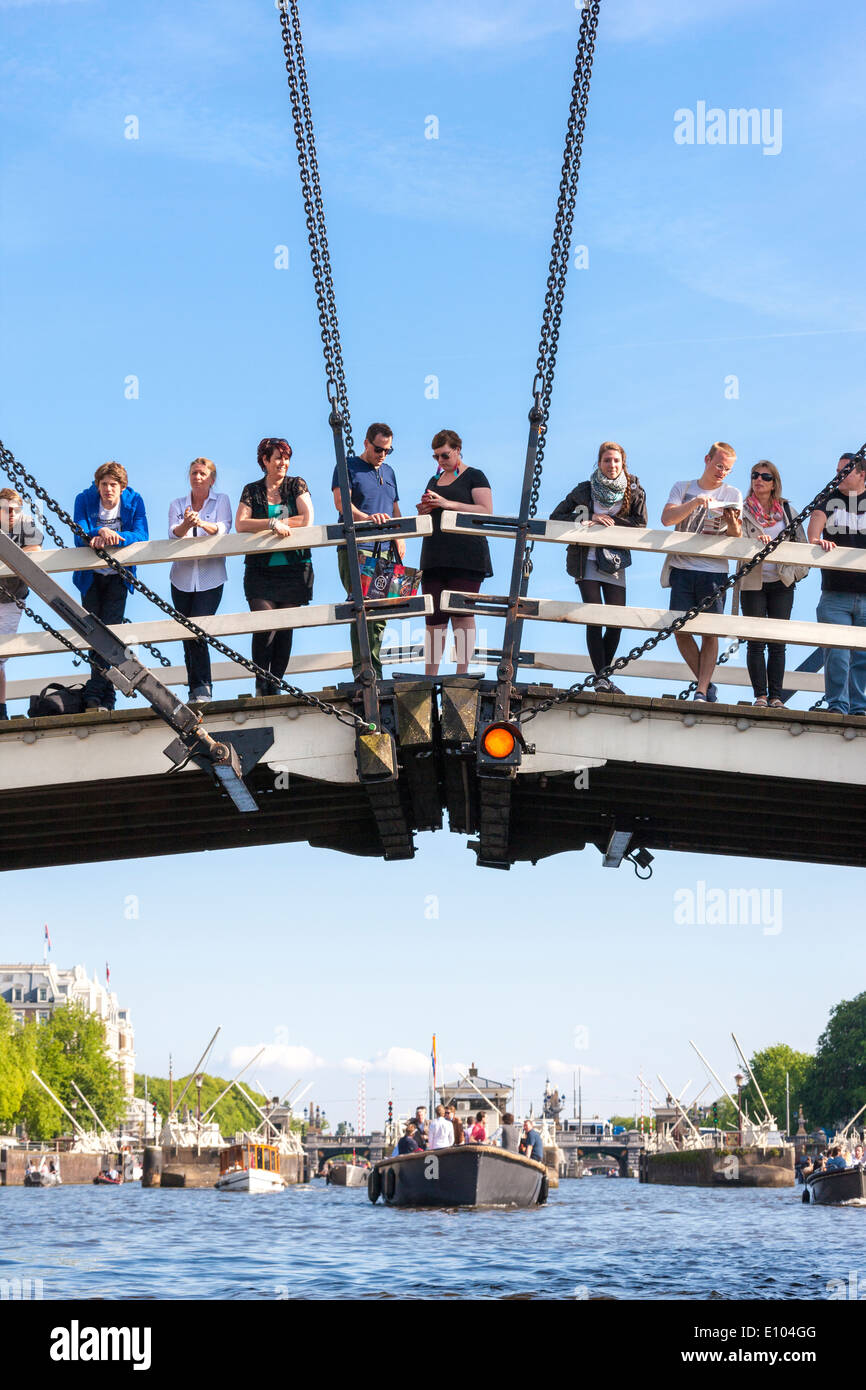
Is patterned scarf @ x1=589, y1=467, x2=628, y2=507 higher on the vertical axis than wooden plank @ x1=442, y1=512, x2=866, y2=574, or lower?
higher

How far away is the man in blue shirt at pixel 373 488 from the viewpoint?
37.0ft

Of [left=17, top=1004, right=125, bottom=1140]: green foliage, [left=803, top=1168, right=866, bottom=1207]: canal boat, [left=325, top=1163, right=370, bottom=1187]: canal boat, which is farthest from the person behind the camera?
[left=17, top=1004, right=125, bottom=1140]: green foliage

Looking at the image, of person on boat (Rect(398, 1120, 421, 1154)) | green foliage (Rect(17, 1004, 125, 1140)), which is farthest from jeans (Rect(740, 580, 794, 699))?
green foliage (Rect(17, 1004, 125, 1140))

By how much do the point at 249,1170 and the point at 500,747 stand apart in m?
58.3

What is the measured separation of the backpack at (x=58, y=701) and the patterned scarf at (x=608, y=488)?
3.87 meters

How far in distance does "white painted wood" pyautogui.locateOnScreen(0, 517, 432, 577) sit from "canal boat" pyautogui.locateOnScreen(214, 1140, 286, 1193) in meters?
57.7

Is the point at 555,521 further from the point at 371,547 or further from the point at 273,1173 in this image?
the point at 273,1173

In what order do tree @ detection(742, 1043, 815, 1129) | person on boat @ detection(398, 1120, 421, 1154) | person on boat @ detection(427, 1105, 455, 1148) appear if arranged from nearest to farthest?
1. person on boat @ detection(427, 1105, 455, 1148)
2. person on boat @ detection(398, 1120, 421, 1154)
3. tree @ detection(742, 1043, 815, 1129)

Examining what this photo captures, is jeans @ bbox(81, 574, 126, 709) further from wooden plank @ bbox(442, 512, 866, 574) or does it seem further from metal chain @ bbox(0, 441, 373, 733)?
wooden plank @ bbox(442, 512, 866, 574)

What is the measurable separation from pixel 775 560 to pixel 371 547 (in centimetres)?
275

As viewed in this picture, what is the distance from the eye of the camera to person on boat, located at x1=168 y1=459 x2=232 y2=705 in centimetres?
1145

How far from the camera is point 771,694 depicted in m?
11.6
